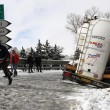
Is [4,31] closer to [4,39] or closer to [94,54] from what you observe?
[4,39]

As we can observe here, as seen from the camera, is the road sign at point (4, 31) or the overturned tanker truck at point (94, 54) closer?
the road sign at point (4, 31)

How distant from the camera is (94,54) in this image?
1811 cm

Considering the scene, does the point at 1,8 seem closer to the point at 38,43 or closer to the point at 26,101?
Answer: the point at 26,101

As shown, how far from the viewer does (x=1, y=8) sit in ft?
48.7

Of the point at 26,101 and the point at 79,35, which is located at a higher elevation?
the point at 79,35

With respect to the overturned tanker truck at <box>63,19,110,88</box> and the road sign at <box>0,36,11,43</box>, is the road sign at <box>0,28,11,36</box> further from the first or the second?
the overturned tanker truck at <box>63,19,110,88</box>

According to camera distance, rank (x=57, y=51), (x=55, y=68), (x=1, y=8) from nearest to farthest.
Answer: (x=1, y=8) < (x=55, y=68) < (x=57, y=51)

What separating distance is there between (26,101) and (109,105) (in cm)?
251

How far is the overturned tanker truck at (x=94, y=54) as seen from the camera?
17.9 m

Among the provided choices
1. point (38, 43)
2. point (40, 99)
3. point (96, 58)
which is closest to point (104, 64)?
point (96, 58)

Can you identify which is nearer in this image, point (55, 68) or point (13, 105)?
point (13, 105)

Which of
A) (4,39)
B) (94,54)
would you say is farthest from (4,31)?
(94,54)

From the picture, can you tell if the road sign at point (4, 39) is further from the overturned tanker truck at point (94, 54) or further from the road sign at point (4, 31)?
the overturned tanker truck at point (94, 54)

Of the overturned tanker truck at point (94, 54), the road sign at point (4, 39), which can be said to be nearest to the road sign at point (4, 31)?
the road sign at point (4, 39)
